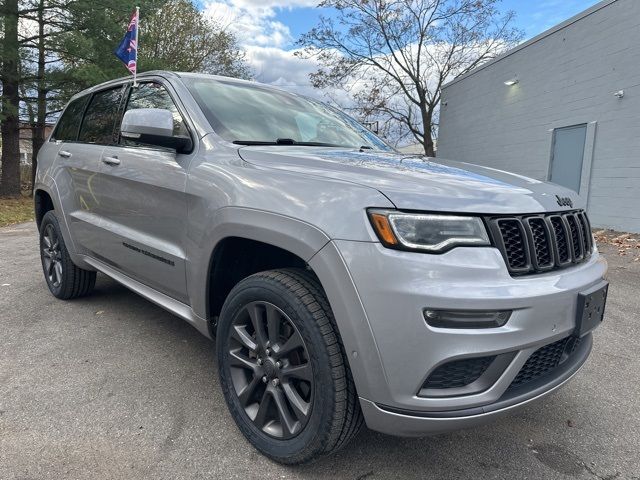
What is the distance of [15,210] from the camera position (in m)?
13.3

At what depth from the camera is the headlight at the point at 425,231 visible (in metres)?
1.72

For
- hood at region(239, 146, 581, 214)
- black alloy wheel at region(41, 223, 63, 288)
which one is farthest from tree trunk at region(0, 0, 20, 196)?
hood at region(239, 146, 581, 214)

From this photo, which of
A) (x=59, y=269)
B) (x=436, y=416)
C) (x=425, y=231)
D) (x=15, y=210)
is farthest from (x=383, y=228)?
(x=15, y=210)

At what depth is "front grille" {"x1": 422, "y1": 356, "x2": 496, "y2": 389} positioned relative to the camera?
1.71 metres

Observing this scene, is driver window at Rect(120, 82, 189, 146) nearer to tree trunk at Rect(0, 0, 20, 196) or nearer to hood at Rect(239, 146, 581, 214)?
hood at Rect(239, 146, 581, 214)

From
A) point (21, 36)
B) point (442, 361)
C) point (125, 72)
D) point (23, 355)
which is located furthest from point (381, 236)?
point (21, 36)

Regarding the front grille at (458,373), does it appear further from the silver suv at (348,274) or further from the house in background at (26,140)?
the house in background at (26,140)

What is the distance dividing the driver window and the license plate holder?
84.8 inches

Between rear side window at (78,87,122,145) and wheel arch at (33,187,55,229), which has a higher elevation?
rear side window at (78,87,122,145)

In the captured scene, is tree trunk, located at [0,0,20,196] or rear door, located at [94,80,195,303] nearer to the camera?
rear door, located at [94,80,195,303]

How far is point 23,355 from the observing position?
323 centimetres

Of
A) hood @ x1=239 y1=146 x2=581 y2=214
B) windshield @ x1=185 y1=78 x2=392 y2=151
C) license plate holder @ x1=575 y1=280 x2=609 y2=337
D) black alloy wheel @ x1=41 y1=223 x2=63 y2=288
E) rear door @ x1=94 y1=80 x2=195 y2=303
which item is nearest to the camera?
hood @ x1=239 y1=146 x2=581 y2=214

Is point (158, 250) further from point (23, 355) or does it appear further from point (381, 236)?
point (381, 236)

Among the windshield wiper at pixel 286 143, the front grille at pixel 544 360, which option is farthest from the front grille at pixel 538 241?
the windshield wiper at pixel 286 143
